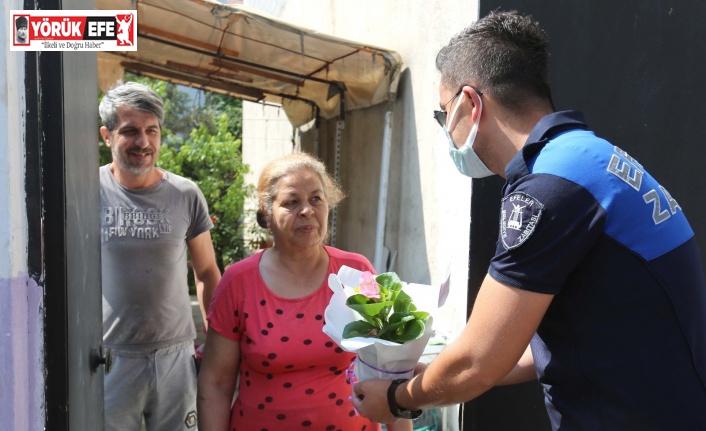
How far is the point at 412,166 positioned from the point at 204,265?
72.7 inches

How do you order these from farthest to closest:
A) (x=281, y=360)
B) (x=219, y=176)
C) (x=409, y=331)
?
(x=219, y=176)
(x=281, y=360)
(x=409, y=331)

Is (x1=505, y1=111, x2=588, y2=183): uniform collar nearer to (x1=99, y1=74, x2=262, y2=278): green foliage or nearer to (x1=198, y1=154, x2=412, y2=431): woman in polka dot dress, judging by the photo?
(x1=198, y1=154, x2=412, y2=431): woman in polka dot dress

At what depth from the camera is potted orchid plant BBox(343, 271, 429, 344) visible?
6.31 feet

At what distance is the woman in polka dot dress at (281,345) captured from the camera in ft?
7.36

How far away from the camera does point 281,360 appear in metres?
2.22

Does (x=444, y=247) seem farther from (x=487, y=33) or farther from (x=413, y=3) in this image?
(x=487, y=33)

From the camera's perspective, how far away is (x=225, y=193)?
9.81 metres

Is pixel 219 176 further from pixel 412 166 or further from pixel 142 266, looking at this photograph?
pixel 142 266

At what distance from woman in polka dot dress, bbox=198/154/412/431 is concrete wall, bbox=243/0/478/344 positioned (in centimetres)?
91

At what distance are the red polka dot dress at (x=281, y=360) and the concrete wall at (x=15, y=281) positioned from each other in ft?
2.87

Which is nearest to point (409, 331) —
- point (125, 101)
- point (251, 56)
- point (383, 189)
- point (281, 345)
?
point (281, 345)

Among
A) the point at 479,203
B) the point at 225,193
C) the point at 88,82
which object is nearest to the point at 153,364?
the point at 88,82


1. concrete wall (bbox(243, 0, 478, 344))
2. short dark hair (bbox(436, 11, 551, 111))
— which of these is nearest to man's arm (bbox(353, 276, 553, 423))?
short dark hair (bbox(436, 11, 551, 111))

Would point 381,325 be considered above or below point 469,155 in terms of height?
below
